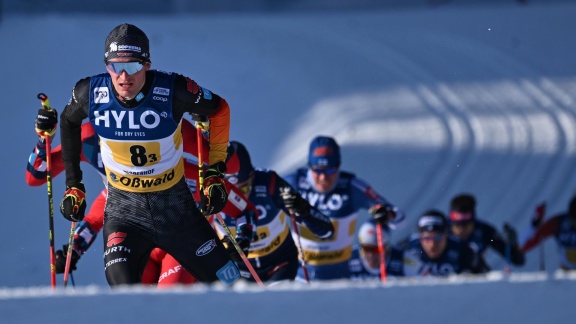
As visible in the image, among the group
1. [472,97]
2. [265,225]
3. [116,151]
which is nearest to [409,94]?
[472,97]

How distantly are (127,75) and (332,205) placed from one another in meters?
3.48

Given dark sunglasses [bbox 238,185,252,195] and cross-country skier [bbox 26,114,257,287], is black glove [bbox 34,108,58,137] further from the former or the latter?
dark sunglasses [bbox 238,185,252,195]

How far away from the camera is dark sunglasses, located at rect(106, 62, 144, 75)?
20.2 feet

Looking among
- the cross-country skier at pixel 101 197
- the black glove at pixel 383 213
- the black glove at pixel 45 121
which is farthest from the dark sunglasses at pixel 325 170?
the black glove at pixel 45 121

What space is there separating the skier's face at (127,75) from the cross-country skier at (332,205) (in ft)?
10.4

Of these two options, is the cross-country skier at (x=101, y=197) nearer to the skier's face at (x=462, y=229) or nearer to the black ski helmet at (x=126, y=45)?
the black ski helmet at (x=126, y=45)

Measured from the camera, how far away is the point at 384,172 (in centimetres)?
1227

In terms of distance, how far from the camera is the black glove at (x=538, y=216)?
1064cm

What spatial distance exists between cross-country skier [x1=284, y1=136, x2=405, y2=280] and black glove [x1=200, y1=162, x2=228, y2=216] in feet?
8.46

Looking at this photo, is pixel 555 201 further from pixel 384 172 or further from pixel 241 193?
pixel 241 193

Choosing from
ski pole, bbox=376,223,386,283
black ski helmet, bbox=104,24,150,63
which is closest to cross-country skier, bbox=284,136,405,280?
ski pole, bbox=376,223,386,283

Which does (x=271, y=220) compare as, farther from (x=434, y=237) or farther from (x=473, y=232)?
(x=473, y=232)

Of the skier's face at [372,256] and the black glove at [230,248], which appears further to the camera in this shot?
the skier's face at [372,256]

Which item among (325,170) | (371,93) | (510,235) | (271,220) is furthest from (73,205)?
(371,93)
